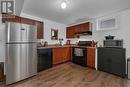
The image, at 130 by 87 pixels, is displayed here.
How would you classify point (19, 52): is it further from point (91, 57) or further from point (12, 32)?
point (91, 57)

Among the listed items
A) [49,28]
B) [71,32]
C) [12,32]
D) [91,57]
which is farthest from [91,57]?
[12,32]

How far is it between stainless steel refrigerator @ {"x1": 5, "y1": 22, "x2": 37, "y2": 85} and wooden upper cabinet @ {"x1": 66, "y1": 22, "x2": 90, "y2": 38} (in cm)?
267

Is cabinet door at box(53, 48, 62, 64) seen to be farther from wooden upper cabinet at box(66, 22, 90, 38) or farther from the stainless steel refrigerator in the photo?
the stainless steel refrigerator

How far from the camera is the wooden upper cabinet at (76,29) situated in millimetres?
4960

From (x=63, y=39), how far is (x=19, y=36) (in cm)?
365

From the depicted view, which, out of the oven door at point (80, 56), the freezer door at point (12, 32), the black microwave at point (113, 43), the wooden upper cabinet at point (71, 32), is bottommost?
the oven door at point (80, 56)

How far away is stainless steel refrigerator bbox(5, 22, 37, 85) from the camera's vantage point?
2.63 m

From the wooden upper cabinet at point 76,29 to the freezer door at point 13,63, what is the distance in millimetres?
3283

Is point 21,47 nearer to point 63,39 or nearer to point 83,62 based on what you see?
point 83,62

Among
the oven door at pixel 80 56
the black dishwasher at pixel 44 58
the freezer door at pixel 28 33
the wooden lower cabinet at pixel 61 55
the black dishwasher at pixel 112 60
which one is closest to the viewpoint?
the freezer door at pixel 28 33

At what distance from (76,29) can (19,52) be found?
354cm

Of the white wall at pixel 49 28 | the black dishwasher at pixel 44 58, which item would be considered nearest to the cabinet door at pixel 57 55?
the black dishwasher at pixel 44 58

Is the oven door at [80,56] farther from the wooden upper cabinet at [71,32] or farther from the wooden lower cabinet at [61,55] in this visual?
the wooden upper cabinet at [71,32]

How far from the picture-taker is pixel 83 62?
4.71 m
